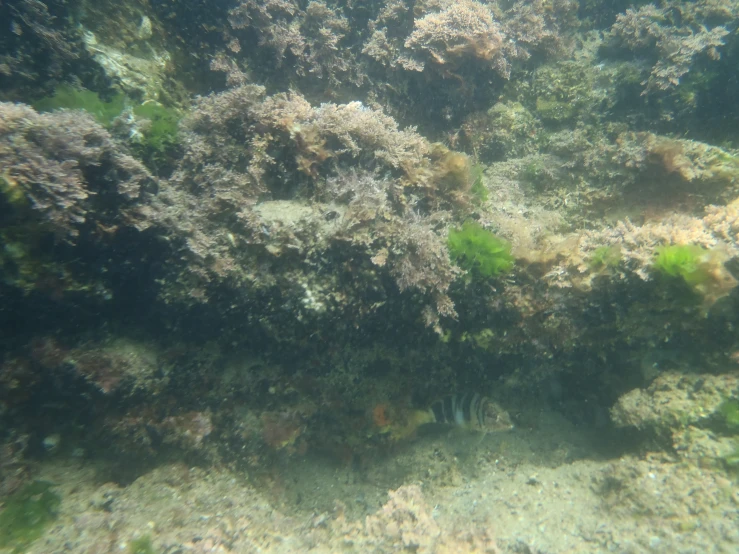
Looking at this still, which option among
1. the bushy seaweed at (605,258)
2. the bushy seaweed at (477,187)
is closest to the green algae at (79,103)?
the bushy seaweed at (477,187)

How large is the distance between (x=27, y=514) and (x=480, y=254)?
197 inches

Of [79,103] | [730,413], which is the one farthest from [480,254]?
[79,103]

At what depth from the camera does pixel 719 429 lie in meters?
3.60

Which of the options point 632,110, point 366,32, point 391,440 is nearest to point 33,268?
point 391,440

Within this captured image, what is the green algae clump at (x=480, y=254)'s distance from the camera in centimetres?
399

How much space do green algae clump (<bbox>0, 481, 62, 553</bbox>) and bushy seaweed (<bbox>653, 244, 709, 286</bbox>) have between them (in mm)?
6351

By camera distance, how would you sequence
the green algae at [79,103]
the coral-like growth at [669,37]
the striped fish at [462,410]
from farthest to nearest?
the coral-like growth at [669,37] → the striped fish at [462,410] → the green algae at [79,103]

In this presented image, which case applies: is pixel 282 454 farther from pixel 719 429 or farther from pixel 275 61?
pixel 275 61

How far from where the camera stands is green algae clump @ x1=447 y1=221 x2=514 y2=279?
3.99 meters

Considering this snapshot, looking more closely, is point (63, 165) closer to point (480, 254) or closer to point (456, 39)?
point (480, 254)

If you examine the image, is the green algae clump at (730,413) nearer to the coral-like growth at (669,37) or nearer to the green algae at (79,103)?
the coral-like growth at (669,37)

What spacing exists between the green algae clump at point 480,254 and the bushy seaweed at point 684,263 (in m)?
1.43

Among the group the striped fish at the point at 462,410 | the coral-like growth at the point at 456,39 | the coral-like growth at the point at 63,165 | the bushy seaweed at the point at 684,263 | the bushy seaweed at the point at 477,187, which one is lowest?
the striped fish at the point at 462,410

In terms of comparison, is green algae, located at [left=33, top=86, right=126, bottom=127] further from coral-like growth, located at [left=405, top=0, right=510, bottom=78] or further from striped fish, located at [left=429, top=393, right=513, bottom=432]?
striped fish, located at [left=429, top=393, right=513, bottom=432]
